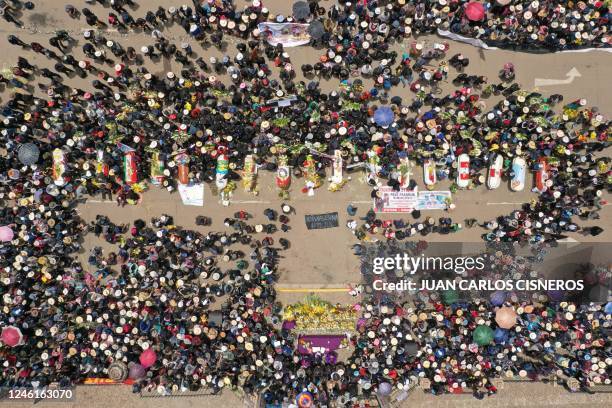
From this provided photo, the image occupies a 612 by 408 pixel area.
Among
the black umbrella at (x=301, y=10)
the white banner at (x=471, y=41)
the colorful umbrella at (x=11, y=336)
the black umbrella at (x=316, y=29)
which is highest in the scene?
the black umbrella at (x=301, y=10)

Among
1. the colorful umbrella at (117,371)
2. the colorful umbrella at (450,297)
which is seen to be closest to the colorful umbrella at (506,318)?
the colorful umbrella at (450,297)

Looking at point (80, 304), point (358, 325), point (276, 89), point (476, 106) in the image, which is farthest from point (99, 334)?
point (476, 106)

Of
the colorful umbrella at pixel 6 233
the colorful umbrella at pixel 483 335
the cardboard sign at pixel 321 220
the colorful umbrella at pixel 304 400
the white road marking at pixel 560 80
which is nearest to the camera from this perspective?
the colorful umbrella at pixel 304 400

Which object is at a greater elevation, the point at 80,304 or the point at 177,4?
the point at 177,4

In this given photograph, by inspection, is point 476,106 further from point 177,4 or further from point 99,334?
point 99,334

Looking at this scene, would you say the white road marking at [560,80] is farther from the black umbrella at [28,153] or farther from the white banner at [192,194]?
the black umbrella at [28,153]

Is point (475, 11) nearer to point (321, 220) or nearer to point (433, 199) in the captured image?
point (433, 199)

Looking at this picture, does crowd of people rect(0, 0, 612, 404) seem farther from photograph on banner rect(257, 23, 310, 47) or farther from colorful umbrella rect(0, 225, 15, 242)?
photograph on banner rect(257, 23, 310, 47)
